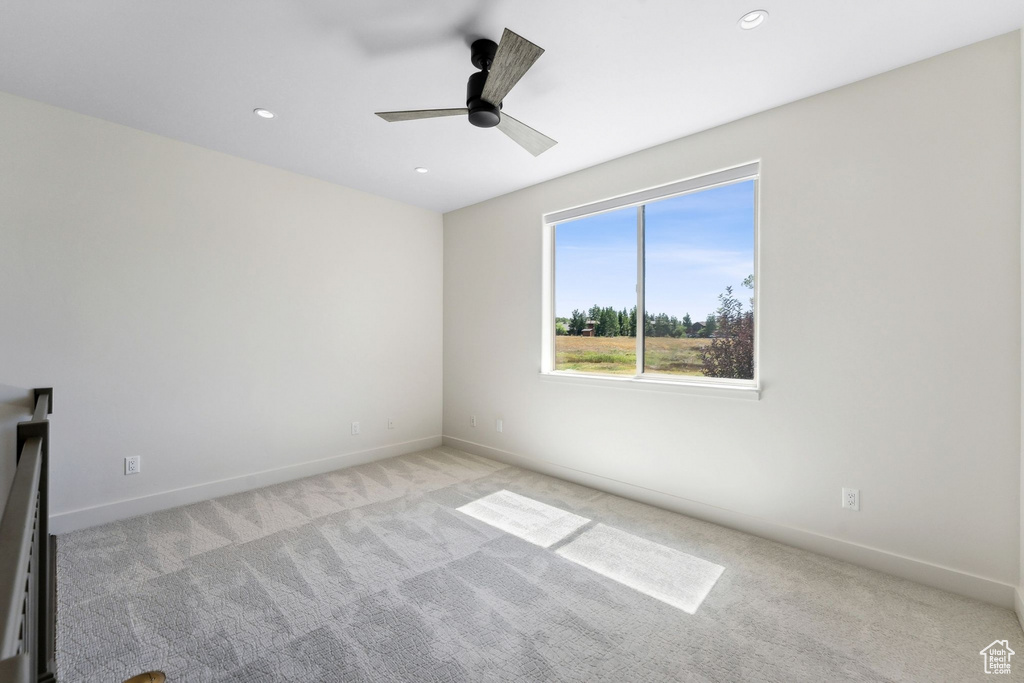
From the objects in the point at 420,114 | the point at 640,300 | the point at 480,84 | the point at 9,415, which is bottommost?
the point at 9,415

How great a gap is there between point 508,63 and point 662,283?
1963 millimetres

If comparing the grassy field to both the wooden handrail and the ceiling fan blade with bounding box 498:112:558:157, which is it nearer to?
the ceiling fan blade with bounding box 498:112:558:157

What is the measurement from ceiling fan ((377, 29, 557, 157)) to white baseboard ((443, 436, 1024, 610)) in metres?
2.48

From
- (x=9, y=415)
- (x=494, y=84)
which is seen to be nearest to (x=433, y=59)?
(x=494, y=84)

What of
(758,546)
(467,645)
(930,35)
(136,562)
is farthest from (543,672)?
(930,35)

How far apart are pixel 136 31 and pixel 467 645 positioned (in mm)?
2998

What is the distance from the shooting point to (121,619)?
1.87 meters

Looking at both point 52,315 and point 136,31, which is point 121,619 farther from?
point 136,31

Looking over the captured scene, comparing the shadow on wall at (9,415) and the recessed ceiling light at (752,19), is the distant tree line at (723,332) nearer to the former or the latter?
the recessed ceiling light at (752,19)

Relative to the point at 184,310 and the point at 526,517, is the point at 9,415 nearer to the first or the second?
the point at 184,310

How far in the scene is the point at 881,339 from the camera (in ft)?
7.45

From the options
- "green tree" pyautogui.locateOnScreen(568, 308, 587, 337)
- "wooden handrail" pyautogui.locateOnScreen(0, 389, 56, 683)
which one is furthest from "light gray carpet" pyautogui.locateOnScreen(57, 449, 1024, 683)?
"green tree" pyautogui.locateOnScreen(568, 308, 587, 337)

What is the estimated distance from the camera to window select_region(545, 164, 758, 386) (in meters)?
2.87

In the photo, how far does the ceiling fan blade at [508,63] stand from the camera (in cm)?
165
